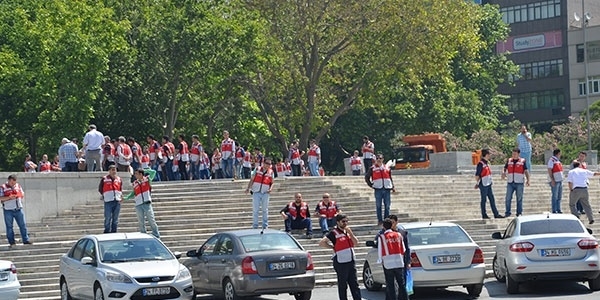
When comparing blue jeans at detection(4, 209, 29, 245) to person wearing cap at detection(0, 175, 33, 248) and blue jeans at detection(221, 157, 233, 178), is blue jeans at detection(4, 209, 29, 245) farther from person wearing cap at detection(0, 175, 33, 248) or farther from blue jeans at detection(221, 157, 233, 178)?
blue jeans at detection(221, 157, 233, 178)

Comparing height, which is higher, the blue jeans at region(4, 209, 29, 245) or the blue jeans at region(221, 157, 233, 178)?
the blue jeans at region(221, 157, 233, 178)

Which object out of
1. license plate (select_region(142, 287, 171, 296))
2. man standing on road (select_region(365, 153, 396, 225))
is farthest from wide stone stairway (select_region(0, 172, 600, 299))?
license plate (select_region(142, 287, 171, 296))

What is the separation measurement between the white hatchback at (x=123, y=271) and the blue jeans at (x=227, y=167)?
16.3m

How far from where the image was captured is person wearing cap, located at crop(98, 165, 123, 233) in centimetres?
2784

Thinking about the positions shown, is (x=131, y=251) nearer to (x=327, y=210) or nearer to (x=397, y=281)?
(x=397, y=281)

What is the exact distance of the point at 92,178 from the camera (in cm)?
3316

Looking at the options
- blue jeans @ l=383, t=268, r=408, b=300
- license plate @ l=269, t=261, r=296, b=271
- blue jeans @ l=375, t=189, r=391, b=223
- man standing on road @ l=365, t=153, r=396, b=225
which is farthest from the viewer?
blue jeans @ l=375, t=189, r=391, b=223

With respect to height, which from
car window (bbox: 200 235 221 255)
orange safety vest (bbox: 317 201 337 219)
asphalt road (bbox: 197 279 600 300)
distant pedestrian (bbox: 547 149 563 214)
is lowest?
asphalt road (bbox: 197 279 600 300)

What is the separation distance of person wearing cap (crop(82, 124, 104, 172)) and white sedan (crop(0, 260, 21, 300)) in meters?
14.2

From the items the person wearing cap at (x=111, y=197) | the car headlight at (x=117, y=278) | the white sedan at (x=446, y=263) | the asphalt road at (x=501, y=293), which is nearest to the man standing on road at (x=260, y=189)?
the person wearing cap at (x=111, y=197)

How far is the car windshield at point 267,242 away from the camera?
851 inches

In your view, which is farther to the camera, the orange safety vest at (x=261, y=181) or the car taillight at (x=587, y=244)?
the orange safety vest at (x=261, y=181)

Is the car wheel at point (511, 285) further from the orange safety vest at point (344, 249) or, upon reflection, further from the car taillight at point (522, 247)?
the orange safety vest at point (344, 249)

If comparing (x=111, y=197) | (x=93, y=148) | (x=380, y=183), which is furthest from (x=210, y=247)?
(x=93, y=148)
